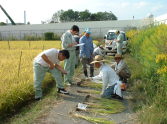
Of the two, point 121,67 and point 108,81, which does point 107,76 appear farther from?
point 121,67

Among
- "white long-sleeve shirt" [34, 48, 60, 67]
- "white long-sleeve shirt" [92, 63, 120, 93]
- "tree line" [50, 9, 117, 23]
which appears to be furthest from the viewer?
"tree line" [50, 9, 117, 23]

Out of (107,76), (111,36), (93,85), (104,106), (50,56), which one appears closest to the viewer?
(104,106)

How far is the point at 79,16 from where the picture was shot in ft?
255

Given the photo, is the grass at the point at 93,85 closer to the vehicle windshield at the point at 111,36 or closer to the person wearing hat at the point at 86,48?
the person wearing hat at the point at 86,48

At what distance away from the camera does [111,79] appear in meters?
6.82

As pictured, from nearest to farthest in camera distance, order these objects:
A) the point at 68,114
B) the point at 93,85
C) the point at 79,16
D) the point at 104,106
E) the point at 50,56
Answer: the point at 68,114
the point at 104,106
the point at 50,56
the point at 93,85
the point at 79,16

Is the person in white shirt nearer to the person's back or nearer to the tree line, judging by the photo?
the person's back

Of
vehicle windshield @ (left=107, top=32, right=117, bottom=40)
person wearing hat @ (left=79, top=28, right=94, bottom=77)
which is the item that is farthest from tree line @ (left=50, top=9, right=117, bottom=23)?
person wearing hat @ (left=79, top=28, right=94, bottom=77)

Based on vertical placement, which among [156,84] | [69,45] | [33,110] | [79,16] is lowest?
[33,110]

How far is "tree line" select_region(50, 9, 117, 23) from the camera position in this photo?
74.3 meters

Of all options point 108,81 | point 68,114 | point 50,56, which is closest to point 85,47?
point 50,56

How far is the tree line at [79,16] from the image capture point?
74.3 metres

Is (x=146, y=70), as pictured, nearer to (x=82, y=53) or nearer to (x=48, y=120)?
(x=82, y=53)

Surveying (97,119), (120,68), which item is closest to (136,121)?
(97,119)
